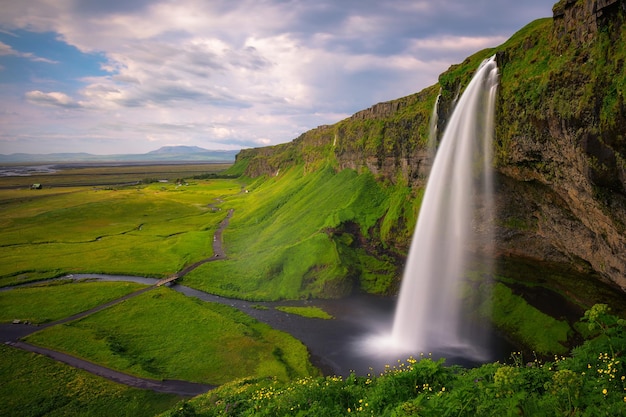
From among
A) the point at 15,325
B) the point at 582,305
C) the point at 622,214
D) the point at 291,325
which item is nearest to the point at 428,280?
the point at 582,305

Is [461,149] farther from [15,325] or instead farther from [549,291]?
[15,325]

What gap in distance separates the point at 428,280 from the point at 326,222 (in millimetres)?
26979

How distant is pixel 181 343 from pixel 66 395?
1152 centimetres

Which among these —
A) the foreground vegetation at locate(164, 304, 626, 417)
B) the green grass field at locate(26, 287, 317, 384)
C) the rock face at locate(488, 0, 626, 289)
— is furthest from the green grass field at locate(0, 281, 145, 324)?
the rock face at locate(488, 0, 626, 289)

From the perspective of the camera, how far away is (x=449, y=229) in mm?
44312

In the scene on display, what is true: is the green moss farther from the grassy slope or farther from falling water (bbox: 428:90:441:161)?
falling water (bbox: 428:90:441:161)

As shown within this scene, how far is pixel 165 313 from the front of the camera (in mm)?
47438

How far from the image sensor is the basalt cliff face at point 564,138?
2173 cm

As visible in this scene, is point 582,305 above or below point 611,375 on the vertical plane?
below

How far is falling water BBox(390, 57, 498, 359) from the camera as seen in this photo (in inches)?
1462

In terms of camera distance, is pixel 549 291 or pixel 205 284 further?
pixel 205 284

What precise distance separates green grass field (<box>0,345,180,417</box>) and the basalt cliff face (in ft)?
124

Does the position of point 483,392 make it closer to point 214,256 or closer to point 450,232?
point 450,232

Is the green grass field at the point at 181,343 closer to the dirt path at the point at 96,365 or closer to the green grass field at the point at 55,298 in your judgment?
the dirt path at the point at 96,365
